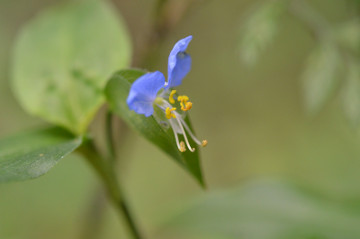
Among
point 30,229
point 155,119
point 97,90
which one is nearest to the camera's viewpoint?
point 155,119

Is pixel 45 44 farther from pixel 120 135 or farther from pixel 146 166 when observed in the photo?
pixel 146 166

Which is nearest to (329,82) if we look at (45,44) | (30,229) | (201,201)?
(201,201)

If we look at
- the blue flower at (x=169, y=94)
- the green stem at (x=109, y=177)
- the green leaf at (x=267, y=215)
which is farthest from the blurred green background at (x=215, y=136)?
the blue flower at (x=169, y=94)

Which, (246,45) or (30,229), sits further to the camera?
(30,229)

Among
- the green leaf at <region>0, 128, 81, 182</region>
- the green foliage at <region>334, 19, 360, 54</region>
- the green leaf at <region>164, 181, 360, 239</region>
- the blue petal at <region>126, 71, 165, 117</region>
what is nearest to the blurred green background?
the green leaf at <region>164, 181, 360, 239</region>

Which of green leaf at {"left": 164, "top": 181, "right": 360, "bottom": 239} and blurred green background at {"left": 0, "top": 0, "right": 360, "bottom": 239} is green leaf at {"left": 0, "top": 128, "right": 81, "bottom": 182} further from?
blurred green background at {"left": 0, "top": 0, "right": 360, "bottom": 239}

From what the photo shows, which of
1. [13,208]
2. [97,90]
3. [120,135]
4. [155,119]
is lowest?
[155,119]

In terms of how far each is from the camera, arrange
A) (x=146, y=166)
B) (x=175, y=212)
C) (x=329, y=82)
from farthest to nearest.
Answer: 1. (x=146, y=166)
2. (x=175, y=212)
3. (x=329, y=82)
